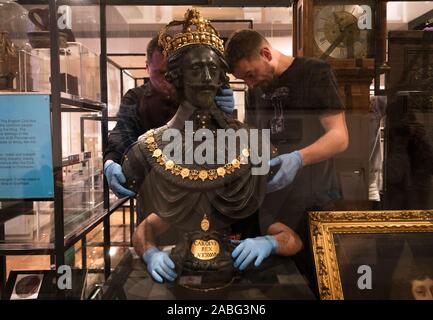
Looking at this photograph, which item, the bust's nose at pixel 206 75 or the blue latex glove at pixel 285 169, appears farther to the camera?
the blue latex glove at pixel 285 169

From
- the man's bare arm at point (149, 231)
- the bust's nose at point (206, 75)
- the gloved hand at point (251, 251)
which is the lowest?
the gloved hand at point (251, 251)

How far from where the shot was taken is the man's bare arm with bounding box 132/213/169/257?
1.23 metres

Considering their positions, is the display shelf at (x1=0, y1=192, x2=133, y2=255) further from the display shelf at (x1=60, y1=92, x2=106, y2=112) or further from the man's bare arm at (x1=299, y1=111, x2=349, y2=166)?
the man's bare arm at (x1=299, y1=111, x2=349, y2=166)

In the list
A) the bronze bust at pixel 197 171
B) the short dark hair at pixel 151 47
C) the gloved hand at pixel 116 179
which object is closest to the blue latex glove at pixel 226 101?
the bronze bust at pixel 197 171

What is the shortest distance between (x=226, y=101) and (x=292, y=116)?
206 mm

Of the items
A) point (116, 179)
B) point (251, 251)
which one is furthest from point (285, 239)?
point (116, 179)

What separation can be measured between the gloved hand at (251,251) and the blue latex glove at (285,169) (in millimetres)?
149

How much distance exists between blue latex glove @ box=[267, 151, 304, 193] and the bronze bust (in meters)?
0.04

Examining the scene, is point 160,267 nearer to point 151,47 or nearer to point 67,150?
point 67,150

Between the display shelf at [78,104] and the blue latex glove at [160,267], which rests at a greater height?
the display shelf at [78,104]

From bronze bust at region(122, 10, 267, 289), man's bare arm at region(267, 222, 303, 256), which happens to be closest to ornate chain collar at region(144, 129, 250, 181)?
bronze bust at region(122, 10, 267, 289)

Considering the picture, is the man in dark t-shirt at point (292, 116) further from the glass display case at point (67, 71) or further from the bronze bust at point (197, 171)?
the glass display case at point (67, 71)

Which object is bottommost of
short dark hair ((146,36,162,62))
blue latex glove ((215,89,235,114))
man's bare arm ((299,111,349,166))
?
man's bare arm ((299,111,349,166))

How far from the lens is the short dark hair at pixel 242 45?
126 cm
